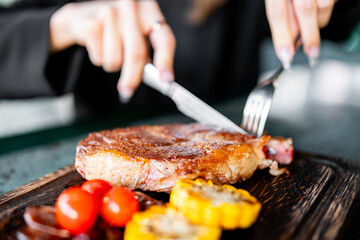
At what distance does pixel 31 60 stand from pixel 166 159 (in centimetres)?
205

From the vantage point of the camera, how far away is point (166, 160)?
1622 mm

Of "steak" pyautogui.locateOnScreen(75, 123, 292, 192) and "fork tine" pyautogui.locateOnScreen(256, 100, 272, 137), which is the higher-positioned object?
"fork tine" pyautogui.locateOnScreen(256, 100, 272, 137)

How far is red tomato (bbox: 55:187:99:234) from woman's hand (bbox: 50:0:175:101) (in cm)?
93

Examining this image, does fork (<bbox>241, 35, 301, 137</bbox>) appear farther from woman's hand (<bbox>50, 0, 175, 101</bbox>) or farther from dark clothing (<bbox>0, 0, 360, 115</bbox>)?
dark clothing (<bbox>0, 0, 360, 115</bbox>)

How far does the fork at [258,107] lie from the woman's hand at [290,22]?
0.60 feet

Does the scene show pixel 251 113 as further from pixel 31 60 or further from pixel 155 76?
pixel 31 60

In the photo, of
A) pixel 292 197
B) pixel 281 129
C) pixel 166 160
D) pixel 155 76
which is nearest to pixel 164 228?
pixel 166 160

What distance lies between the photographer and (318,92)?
526cm

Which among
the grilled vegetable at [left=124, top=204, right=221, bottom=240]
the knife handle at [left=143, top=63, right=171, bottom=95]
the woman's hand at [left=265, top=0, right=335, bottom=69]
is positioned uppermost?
the woman's hand at [left=265, top=0, right=335, bottom=69]

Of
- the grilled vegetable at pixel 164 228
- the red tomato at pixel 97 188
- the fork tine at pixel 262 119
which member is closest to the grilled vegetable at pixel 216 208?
the grilled vegetable at pixel 164 228

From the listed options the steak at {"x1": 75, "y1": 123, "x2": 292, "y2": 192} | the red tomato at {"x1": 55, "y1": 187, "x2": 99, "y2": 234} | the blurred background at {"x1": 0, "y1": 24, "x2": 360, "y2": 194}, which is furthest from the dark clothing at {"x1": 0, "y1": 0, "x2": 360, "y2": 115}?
the red tomato at {"x1": 55, "y1": 187, "x2": 99, "y2": 234}

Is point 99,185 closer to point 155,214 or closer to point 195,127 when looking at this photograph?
point 155,214

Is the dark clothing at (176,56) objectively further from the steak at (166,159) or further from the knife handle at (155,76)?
the steak at (166,159)

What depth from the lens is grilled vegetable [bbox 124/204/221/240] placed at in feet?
3.72
